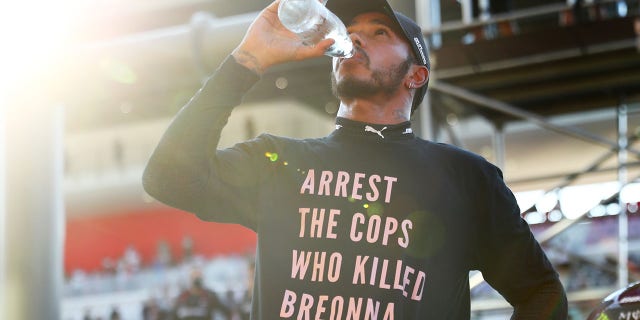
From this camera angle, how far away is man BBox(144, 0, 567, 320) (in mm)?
1751

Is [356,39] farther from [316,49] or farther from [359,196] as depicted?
[359,196]

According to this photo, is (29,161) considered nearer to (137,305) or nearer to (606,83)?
(606,83)

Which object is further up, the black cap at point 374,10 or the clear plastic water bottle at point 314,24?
the black cap at point 374,10

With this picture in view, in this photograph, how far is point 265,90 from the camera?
26.2 ft

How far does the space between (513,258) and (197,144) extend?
71cm

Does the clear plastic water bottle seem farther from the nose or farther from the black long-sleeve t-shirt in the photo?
the black long-sleeve t-shirt

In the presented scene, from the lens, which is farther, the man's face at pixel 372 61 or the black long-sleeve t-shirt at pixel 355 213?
the man's face at pixel 372 61

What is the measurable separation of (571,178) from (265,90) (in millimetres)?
3112

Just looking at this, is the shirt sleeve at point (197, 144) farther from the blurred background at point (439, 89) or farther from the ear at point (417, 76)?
the blurred background at point (439, 89)

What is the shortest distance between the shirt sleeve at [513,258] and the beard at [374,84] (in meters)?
0.26

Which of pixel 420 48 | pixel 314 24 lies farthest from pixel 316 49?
pixel 420 48

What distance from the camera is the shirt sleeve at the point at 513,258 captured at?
6.39 feet

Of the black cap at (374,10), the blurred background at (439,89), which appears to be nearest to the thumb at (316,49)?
the black cap at (374,10)

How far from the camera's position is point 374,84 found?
6.35ft
